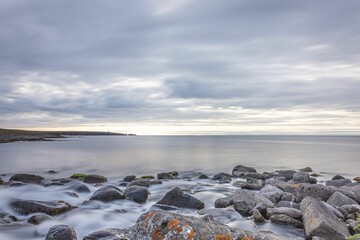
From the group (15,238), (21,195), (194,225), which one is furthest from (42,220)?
(194,225)

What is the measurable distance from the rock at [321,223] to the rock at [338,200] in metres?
3.21

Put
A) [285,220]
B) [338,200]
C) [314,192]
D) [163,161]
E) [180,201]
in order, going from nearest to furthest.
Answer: [285,220] < [338,200] < [180,201] < [314,192] < [163,161]

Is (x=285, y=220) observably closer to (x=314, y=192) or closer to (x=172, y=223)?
(x=314, y=192)

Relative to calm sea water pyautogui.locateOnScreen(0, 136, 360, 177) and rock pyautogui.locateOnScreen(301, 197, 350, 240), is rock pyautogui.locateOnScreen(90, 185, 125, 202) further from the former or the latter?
calm sea water pyautogui.locateOnScreen(0, 136, 360, 177)

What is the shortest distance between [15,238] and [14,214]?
11.2 ft

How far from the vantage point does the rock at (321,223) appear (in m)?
9.64

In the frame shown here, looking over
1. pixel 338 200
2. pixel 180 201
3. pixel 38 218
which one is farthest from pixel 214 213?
pixel 38 218

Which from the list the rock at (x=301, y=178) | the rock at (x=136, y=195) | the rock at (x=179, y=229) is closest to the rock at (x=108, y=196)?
the rock at (x=136, y=195)

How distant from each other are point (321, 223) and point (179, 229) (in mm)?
6503

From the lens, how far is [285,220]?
475 inches

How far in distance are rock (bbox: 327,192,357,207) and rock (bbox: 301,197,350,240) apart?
321 centimetres

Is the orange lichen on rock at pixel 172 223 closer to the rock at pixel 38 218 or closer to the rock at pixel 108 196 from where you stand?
the rock at pixel 38 218

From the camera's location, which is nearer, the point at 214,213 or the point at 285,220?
the point at 285,220

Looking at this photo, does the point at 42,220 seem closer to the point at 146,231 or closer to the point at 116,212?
the point at 116,212
